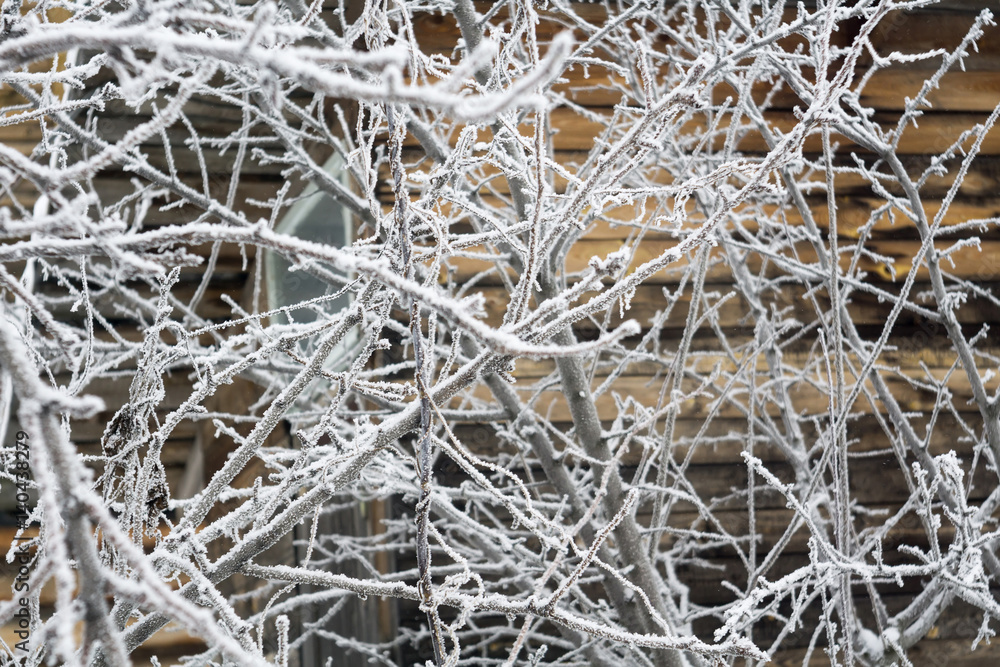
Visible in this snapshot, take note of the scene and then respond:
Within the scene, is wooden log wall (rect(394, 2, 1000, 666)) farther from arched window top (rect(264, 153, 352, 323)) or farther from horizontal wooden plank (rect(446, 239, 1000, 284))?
arched window top (rect(264, 153, 352, 323))

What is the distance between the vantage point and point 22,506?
1804 mm

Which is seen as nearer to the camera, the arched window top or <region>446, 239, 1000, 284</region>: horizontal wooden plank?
<region>446, 239, 1000, 284</region>: horizontal wooden plank

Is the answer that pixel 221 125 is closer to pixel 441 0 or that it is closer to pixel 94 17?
pixel 94 17

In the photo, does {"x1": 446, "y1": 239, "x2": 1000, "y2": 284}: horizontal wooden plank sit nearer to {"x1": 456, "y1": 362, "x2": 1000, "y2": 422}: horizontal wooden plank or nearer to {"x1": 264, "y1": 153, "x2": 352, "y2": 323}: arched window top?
{"x1": 456, "y1": 362, "x2": 1000, "y2": 422}: horizontal wooden plank

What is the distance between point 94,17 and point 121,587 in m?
2.20

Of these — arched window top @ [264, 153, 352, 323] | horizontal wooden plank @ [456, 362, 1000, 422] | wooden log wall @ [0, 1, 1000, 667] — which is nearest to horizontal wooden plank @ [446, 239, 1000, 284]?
wooden log wall @ [0, 1, 1000, 667]

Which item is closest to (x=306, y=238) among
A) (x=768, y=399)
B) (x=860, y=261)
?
(x=768, y=399)

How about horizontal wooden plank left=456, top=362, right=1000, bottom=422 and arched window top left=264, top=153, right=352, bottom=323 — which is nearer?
horizontal wooden plank left=456, top=362, right=1000, bottom=422

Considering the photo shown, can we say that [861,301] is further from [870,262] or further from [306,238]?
[306,238]

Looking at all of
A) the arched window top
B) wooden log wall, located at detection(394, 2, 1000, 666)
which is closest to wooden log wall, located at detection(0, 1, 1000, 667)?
wooden log wall, located at detection(394, 2, 1000, 666)

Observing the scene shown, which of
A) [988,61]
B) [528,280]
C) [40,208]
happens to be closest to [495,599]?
[528,280]

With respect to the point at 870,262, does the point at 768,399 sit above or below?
below

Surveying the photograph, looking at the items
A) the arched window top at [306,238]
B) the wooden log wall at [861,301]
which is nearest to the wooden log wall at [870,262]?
the wooden log wall at [861,301]

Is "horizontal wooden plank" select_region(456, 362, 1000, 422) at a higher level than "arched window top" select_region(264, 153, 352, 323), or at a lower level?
lower
